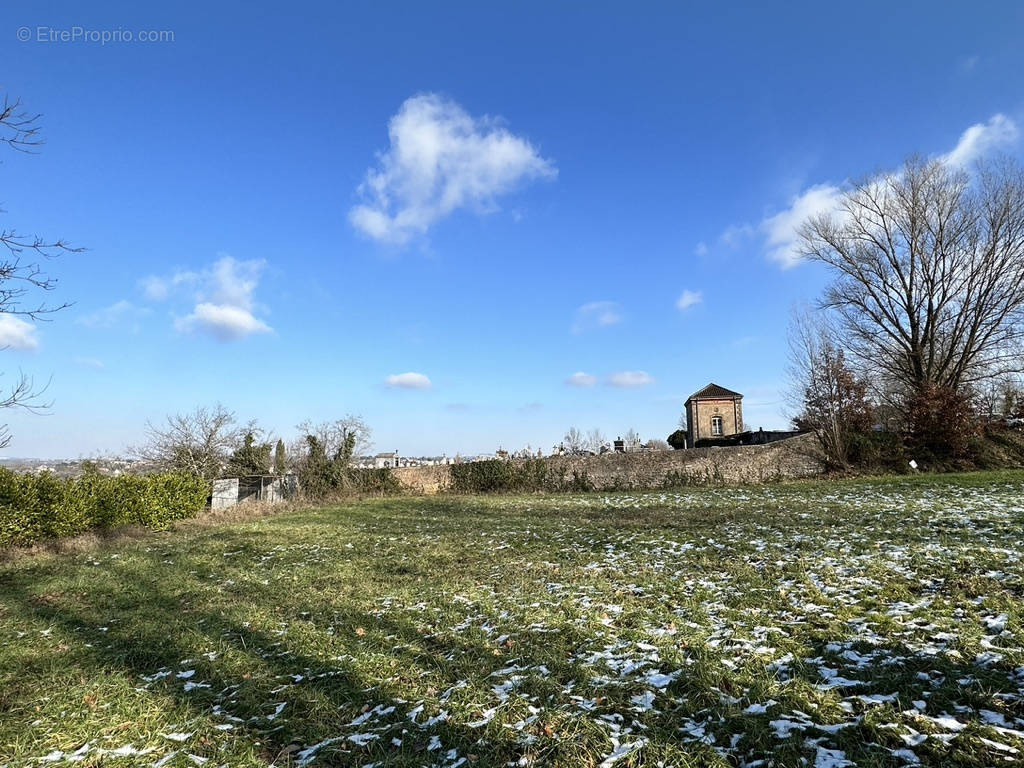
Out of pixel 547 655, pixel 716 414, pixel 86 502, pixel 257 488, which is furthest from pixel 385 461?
pixel 716 414

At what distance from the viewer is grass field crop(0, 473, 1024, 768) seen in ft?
8.94

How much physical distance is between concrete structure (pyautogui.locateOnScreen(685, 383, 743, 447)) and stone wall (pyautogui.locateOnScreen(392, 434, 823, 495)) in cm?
2137

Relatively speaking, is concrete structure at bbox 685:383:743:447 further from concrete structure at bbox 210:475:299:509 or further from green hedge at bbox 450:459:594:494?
concrete structure at bbox 210:475:299:509

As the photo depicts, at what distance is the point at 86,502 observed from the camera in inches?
418

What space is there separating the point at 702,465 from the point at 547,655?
59.0 ft

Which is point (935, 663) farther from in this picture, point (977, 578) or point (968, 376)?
point (968, 376)

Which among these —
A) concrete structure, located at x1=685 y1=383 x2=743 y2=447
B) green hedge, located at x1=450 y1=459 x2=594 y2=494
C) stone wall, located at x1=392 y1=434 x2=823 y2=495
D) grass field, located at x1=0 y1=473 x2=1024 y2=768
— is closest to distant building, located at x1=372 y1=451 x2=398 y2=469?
green hedge, located at x1=450 y1=459 x2=594 y2=494

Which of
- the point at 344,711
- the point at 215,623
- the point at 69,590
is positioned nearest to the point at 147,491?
the point at 69,590

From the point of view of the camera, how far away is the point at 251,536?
35.4 feet

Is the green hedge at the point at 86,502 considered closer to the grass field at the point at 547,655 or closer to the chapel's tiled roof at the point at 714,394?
the grass field at the point at 547,655

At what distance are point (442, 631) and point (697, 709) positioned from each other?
2.34 metres

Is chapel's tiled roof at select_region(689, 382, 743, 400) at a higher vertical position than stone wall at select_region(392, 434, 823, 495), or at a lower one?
higher

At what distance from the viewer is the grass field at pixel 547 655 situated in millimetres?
2725

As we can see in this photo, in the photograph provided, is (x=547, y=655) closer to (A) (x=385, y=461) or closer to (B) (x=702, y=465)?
(B) (x=702, y=465)
